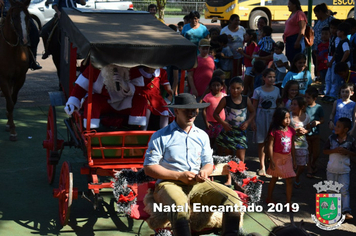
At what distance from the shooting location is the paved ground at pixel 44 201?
6.27m

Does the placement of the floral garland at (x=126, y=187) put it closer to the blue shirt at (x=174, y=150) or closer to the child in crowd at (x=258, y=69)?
the blue shirt at (x=174, y=150)

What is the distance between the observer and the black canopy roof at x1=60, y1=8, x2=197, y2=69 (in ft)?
18.5

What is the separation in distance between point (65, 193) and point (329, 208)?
321 centimetres

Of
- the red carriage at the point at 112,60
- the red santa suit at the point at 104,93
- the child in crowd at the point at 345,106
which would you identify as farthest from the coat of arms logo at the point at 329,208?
the red santa suit at the point at 104,93

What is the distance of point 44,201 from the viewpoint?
7.00m

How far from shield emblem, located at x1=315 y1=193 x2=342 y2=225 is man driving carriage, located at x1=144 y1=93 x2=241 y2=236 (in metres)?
1.89

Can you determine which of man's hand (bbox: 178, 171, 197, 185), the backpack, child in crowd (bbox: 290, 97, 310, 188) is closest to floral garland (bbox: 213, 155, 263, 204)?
man's hand (bbox: 178, 171, 197, 185)

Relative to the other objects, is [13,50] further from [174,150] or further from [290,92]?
[174,150]

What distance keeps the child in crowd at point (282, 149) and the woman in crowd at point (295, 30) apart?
4.75 m

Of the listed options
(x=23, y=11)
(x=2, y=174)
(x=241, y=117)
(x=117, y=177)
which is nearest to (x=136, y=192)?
(x=117, y=177)

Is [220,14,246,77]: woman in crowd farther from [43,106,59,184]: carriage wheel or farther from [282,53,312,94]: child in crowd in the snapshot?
[43,106,59,184]: carriage wheel

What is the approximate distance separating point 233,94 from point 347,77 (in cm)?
331

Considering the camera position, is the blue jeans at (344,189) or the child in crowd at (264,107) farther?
the child in crowd at (264,107)

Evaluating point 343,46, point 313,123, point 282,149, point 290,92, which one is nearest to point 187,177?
point 282,149
